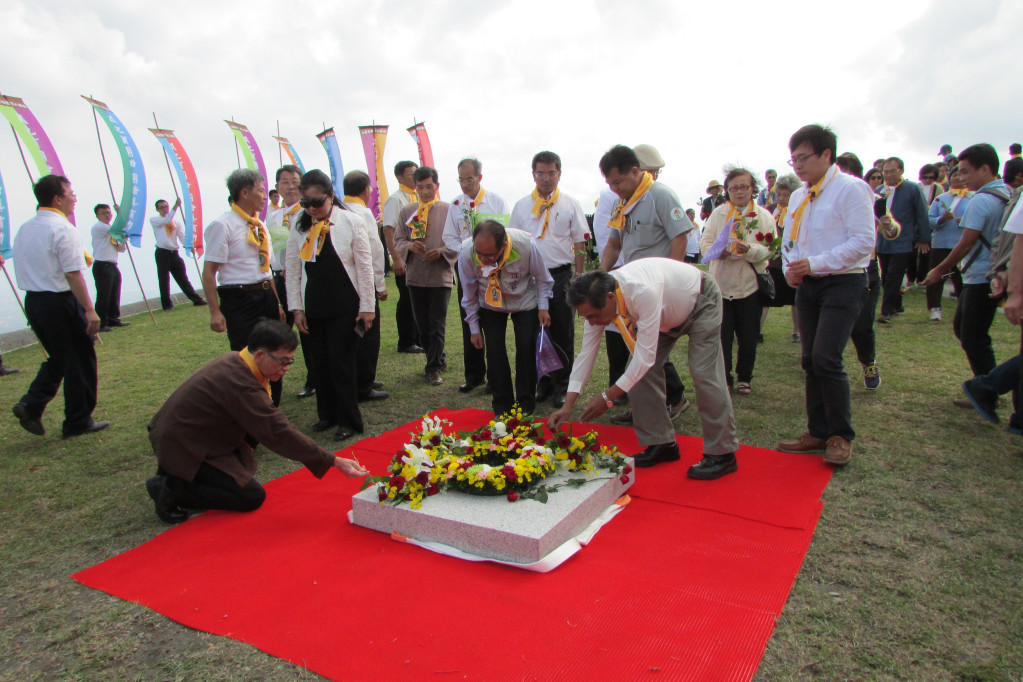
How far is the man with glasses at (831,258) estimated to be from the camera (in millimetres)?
3414

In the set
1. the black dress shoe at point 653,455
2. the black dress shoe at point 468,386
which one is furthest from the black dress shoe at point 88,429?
the black dress shoe at point 653,455

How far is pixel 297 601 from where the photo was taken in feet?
8.46

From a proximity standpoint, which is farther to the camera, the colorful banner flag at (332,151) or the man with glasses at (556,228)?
the colorful banner flag at (332,151)

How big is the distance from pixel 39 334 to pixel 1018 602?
6.06 metres

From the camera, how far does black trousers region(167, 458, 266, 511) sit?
3479 mm

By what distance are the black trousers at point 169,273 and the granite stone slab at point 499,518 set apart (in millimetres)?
10462

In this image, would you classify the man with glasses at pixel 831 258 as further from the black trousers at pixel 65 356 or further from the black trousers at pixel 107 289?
the black trousers at pixel 107 289

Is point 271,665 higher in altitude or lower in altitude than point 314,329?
lower

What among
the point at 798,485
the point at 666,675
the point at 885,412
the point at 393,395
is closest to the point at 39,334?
the point at 393,395

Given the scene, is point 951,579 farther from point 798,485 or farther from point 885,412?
point 885,412

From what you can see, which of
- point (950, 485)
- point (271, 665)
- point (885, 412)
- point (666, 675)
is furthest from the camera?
point (885, 412)

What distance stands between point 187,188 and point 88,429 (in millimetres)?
8619

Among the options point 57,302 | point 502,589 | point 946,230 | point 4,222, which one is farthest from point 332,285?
point 946,230

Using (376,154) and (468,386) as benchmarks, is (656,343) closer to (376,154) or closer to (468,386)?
(468,386)
